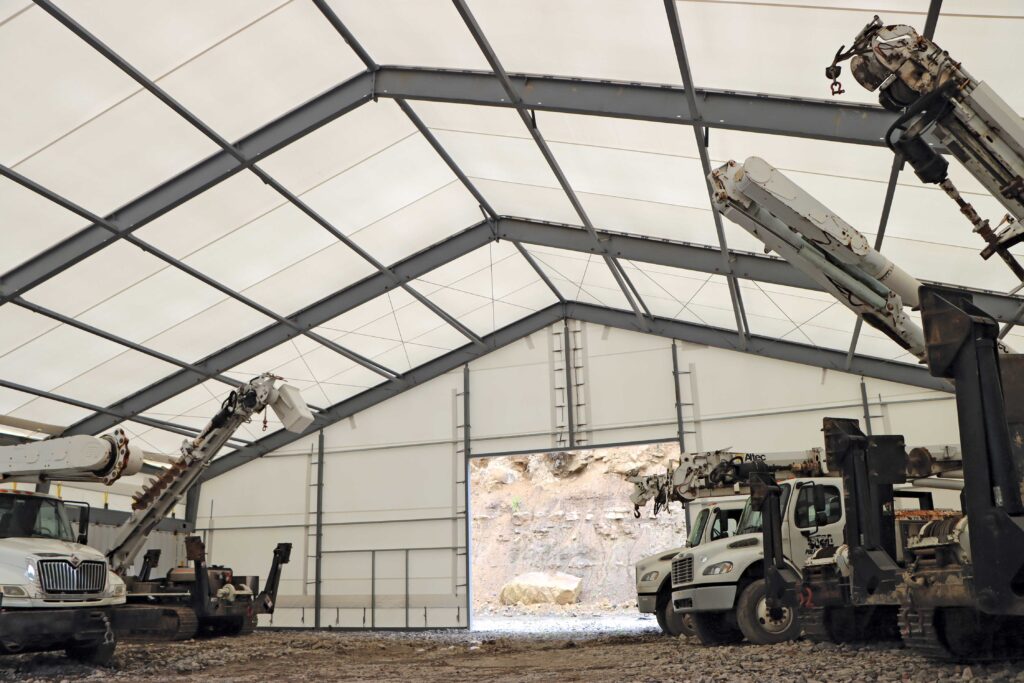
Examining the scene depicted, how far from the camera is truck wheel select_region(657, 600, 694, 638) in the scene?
15.4m

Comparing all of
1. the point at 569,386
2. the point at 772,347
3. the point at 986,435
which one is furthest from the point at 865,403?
the point at 986,435

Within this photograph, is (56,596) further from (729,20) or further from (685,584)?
(729,20)

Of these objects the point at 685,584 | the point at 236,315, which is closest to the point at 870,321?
the point at 685,584

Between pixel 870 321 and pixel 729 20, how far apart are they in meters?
4.52

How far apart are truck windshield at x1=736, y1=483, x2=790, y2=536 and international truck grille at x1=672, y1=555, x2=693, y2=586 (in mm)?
873

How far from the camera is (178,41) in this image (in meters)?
12.8

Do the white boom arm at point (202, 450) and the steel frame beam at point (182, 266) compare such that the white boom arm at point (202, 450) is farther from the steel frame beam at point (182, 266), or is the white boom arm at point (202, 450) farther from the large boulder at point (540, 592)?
the large boulder at point (540, 592)

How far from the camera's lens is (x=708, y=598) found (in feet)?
40.2

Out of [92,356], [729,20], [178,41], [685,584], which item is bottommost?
[685,584]

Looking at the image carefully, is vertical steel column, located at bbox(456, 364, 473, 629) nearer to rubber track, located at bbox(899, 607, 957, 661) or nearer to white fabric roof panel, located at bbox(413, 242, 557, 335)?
white fabric roof panel, located at bbox(413, 242, 557, 335)

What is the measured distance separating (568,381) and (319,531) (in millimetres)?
9011

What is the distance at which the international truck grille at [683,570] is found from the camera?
12938mm

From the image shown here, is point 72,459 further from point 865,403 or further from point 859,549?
point 865,403

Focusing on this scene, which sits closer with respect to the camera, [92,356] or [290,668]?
[290,668]
